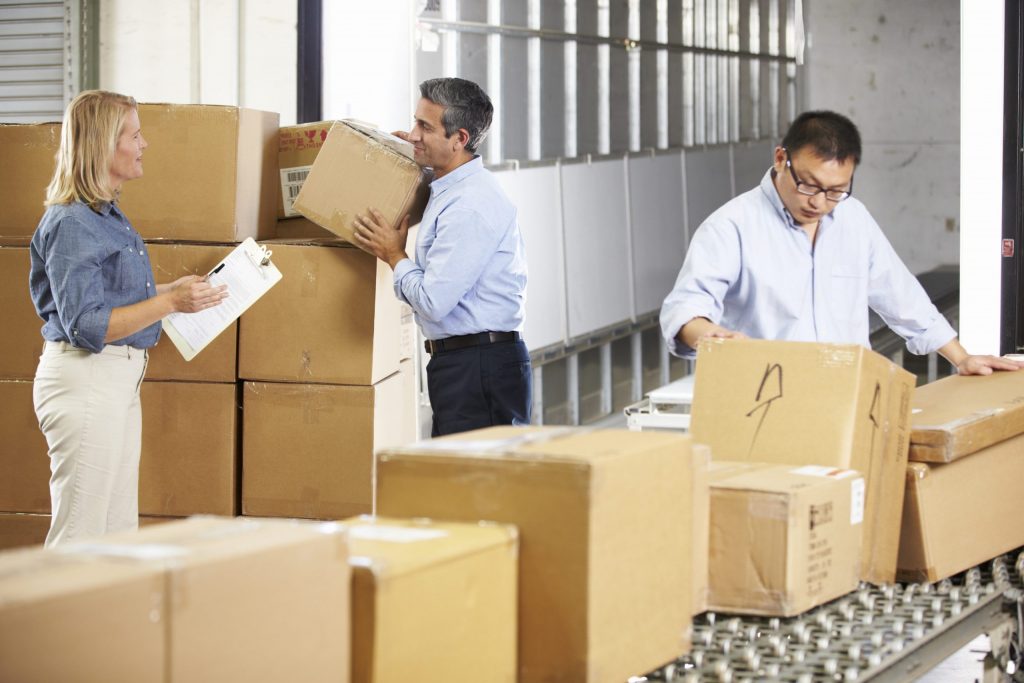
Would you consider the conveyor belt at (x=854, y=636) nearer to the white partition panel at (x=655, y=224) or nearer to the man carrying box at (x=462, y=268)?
the man carrying box at (x=462, y=268)

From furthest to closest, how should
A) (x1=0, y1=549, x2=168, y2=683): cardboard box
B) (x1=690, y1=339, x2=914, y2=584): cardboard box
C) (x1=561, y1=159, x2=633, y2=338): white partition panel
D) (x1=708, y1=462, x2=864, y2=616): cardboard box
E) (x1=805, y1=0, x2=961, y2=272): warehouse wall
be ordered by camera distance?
(x1=805, y1=0, x2=961, y2=272): warehouse wall → (x1=561, y1=159, x2=633, y2=338): white partition panel → (x1=690, y1=339, x2=914, y2=584): cardboard box → (x1=708, y1=462, x2=864, y2=616): cardboard box → (x1=0, y1=549, x2=168, y2=683): cardboard box

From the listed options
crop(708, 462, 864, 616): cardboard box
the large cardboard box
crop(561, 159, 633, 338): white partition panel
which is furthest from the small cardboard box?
crop(561, 159, 633, 338): white partition panel

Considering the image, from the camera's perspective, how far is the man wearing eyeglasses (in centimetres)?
265

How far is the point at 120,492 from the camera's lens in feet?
10.4

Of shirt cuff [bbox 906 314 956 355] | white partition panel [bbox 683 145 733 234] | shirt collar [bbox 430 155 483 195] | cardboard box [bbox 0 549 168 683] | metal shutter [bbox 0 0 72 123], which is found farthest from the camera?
white partition panel [bbox 683 145 733 234]

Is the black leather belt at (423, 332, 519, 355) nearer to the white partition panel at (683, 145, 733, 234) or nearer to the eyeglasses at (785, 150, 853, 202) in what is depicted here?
the eyeglasses at (785, 150, 853, 202)

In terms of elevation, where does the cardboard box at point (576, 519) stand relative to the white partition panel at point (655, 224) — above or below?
below

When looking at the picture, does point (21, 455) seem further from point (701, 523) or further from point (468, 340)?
point (701, 523)

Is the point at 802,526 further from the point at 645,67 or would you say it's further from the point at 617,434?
the point at 645,67

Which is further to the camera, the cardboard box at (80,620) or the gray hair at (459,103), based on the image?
the gray hair at (459,103)

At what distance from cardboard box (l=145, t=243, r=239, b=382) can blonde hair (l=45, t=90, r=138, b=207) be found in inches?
27.5

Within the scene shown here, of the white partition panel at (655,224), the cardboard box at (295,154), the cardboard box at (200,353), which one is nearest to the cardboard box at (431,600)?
the cardboard box at (200,353)

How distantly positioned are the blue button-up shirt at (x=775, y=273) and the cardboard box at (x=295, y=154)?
1.44 m

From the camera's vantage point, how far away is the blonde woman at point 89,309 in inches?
118
